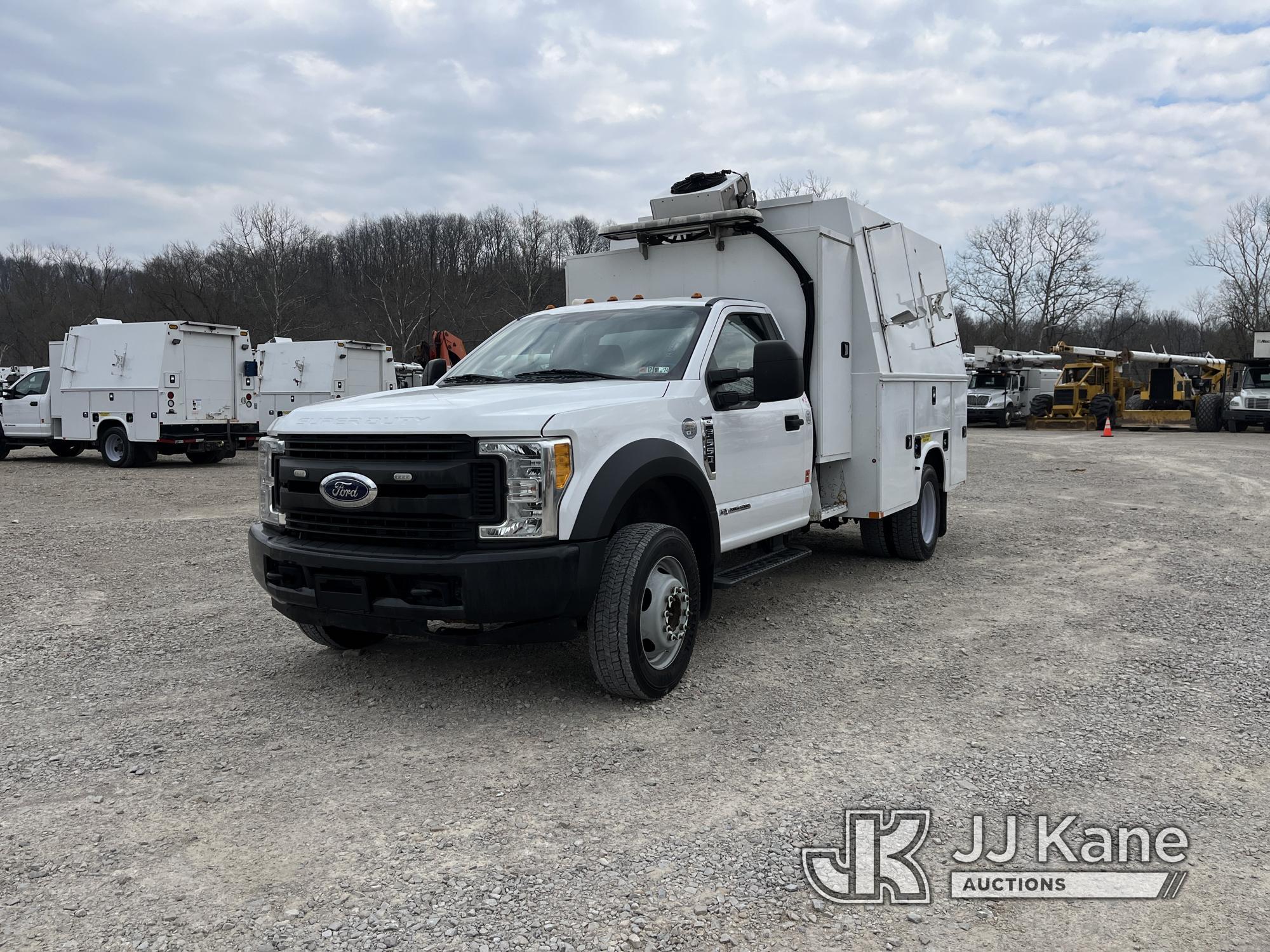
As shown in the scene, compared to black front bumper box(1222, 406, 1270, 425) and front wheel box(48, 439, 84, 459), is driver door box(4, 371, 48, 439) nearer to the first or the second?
front wheel box(48, 439, 84, 459)

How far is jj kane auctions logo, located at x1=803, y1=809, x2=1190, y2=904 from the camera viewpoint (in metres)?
2.99

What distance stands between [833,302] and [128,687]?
5101mm

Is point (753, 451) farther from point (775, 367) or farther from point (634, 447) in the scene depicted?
point (634, 447)

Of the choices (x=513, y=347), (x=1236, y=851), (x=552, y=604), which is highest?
(x=513, y=347)

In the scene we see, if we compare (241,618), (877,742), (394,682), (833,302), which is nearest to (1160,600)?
(833,302)

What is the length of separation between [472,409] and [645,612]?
133cm

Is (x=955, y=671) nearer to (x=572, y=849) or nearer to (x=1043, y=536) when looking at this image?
(x=572, y=849)

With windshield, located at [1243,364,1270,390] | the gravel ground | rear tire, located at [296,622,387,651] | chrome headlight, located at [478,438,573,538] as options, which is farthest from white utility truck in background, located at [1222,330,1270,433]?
chrome headlight, located at [478,438,573,538]

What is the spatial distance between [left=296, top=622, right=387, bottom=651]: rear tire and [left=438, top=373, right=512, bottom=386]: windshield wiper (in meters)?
1.58

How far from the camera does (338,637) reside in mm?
5434

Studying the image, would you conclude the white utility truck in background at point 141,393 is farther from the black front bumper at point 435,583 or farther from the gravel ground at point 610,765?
the black front bumper at point 435,583

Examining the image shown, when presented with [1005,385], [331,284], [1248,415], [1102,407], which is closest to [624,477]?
[1248,415]

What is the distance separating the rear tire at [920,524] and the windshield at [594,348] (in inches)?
136

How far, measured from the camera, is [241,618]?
648cm
